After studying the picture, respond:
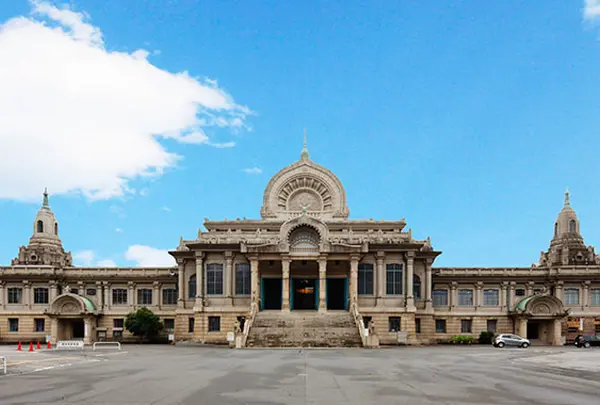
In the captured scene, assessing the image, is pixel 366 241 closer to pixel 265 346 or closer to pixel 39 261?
pixel 265 346

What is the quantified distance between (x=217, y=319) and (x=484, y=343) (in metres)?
30.1

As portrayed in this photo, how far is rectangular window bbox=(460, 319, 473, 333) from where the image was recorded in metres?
70.8

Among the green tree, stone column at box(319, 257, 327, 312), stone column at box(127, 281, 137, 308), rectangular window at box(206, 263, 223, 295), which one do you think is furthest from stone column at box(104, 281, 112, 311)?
stone column at box(319, 257, 327, 312)

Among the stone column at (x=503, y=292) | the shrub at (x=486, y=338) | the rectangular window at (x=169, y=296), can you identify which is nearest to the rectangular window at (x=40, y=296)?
the rectangular window at (x=169, y=296)

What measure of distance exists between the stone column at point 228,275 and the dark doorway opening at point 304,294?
8.19 meters

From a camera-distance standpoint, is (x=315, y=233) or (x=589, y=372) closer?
(x=589, y=372)

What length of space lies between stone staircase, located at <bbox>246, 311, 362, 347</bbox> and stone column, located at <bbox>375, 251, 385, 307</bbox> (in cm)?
489

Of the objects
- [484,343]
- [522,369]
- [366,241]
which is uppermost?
[366,241]

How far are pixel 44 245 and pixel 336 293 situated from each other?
132ft

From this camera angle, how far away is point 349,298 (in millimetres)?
66062

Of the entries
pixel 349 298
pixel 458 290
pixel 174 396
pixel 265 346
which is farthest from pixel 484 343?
pixel 174 396

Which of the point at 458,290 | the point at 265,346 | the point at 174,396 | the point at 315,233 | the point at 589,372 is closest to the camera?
the point at 174,396

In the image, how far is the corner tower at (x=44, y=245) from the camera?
7950 centimetres

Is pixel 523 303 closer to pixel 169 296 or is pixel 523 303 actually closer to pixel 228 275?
pixel 228 275
